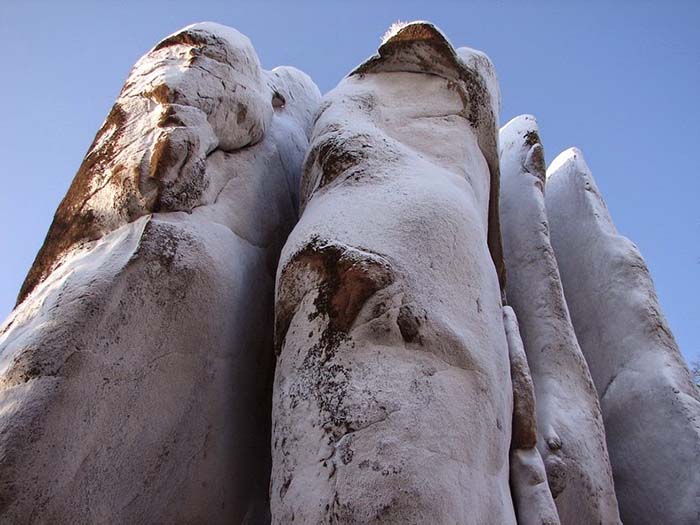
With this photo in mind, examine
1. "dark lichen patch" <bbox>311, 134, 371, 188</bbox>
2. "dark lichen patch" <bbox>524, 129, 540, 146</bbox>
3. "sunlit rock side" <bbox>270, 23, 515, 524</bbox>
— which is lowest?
"sunlit rock side" <bbox>270, 23, 515, 524</bbox>

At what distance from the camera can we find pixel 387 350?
2.52ft

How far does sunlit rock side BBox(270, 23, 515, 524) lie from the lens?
69 cm

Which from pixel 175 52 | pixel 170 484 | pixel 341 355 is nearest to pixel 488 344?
pixel 341 355

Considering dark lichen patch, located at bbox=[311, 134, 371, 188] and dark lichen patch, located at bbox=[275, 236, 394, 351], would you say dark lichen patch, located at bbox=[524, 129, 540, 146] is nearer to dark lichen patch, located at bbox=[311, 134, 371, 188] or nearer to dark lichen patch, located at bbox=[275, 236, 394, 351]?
dark lichen patch, located at bbox=[311, 134, 371, 188]

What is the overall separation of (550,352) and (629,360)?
0.19 meters

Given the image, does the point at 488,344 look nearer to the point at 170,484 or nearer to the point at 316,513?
the point at 316,513

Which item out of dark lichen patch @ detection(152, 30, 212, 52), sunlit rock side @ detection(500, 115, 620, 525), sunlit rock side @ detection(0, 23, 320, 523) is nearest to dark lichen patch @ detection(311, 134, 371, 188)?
sunlit rock side @ detection(0, 23, 320, 523)

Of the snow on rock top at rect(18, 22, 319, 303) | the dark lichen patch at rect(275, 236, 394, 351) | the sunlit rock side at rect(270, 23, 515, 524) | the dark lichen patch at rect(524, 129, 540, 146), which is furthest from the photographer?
the dark lichen patch at rect(524, 129, 540, 146)

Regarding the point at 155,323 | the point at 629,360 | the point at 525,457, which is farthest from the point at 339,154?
the point at 629,360

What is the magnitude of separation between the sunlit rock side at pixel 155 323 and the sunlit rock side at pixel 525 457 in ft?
1.12

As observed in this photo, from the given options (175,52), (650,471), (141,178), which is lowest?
(650,471)

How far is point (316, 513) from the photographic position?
0.67 meters

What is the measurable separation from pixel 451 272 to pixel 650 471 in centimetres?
56

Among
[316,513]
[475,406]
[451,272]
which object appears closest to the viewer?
[316,513]
